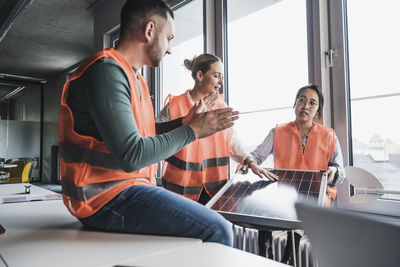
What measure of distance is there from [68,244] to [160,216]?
301 mm

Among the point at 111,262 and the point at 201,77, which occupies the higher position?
the point at 201,77

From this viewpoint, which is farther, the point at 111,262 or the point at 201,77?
the point at 201,77

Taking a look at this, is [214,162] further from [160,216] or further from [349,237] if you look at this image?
[349,237]

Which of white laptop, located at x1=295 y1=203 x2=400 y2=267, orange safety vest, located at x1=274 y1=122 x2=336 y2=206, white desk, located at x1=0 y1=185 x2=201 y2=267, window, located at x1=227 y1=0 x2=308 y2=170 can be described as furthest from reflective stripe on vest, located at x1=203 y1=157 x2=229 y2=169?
white laptop, located at x1=295 y1=203 x2=400 y2=267

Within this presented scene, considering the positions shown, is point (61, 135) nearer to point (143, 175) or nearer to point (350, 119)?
point (143, 175)

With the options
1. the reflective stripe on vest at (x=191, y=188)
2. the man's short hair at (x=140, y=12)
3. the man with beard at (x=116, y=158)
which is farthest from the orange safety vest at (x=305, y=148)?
the man's short hair at (x=140, y=12)

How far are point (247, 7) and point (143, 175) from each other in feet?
8.21

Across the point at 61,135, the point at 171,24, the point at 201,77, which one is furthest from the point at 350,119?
the point at 61,135

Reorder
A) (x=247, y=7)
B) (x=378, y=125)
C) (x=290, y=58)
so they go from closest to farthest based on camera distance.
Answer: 1. (x=378, y=125)
2. (x=290, y=58)
3. (x=247, y=7)

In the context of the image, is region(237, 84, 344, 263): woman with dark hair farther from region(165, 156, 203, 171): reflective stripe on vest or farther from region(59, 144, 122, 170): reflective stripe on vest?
region(59, 144, 122, 170): reflective stripe on vest

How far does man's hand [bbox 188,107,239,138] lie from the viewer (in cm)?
104

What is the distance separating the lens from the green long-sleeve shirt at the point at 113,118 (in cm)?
87

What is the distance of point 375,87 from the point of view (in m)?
1.96

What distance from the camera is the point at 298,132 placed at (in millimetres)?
2008
